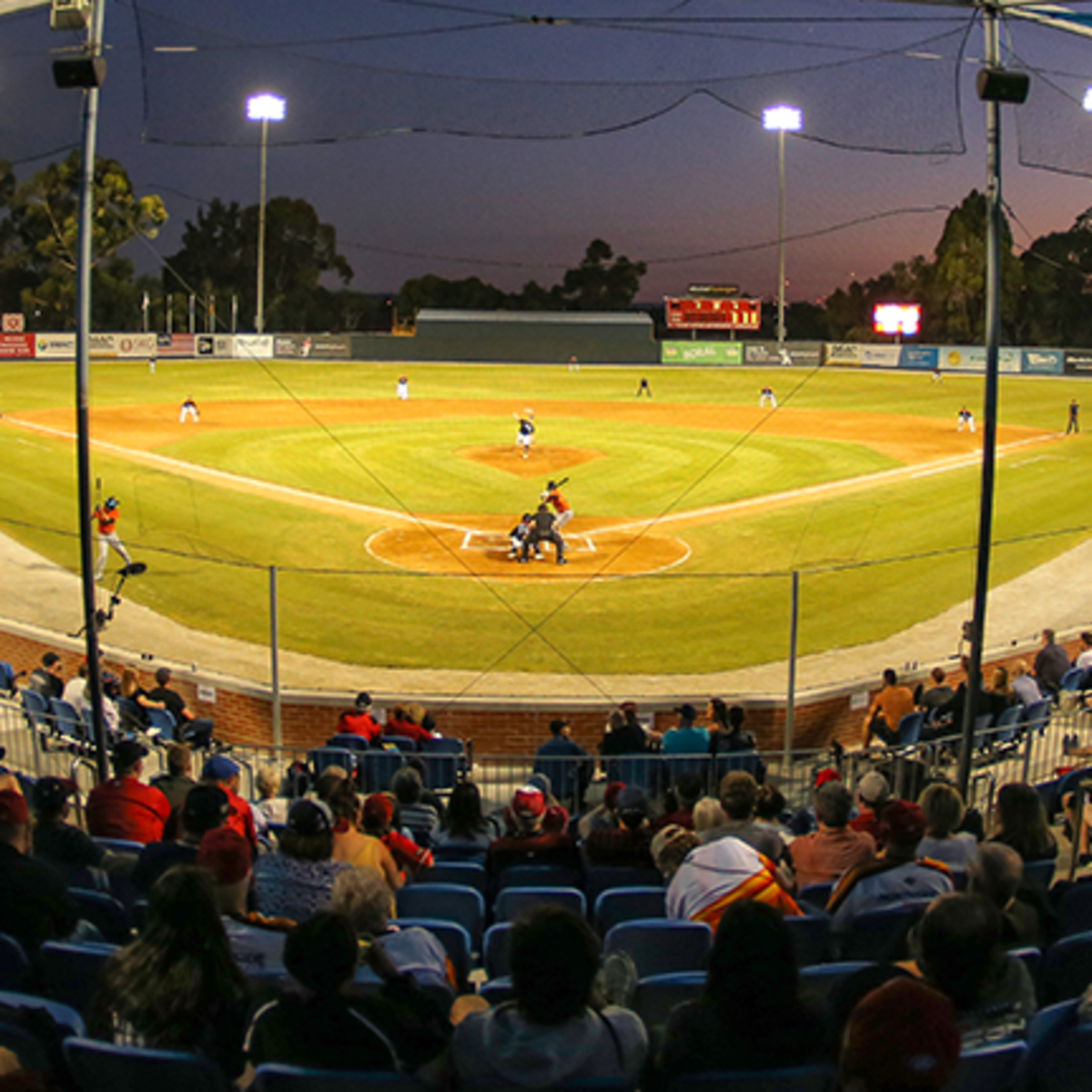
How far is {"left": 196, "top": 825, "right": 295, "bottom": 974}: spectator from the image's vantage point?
5.29 meters

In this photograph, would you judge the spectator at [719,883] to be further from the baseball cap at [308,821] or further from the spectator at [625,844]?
the baseball cap at [308,821]

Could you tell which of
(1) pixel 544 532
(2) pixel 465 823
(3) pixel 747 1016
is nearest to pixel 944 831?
(2) pixel 465 823

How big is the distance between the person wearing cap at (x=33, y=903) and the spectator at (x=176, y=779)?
9.79ft

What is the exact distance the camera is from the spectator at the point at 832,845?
7207 millimetres

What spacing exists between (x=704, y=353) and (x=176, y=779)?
259ft

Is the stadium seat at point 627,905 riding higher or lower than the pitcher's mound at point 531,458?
lower

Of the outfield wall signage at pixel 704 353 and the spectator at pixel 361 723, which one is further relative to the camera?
the outfield wall signage at pixel 704 353

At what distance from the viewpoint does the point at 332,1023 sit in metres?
4.23

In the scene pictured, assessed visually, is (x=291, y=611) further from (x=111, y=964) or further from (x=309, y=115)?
(x=111, y=964)

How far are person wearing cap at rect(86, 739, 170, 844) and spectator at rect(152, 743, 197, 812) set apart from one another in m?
0.51

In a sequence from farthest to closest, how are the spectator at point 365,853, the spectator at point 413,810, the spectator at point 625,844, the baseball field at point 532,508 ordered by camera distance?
the baseball field at point 532,508, the spectator at point 413,810, the spectator at point 625,844, the spectator at point 365,853

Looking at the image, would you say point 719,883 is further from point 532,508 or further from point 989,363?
point 532,508

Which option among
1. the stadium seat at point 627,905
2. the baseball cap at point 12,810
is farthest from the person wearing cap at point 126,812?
the stadium seat at point 627,905

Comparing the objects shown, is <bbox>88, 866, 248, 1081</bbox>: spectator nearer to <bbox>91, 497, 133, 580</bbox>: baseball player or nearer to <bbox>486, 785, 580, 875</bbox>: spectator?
<bbox>486, 785, 580, 875</bbox>: spectator
